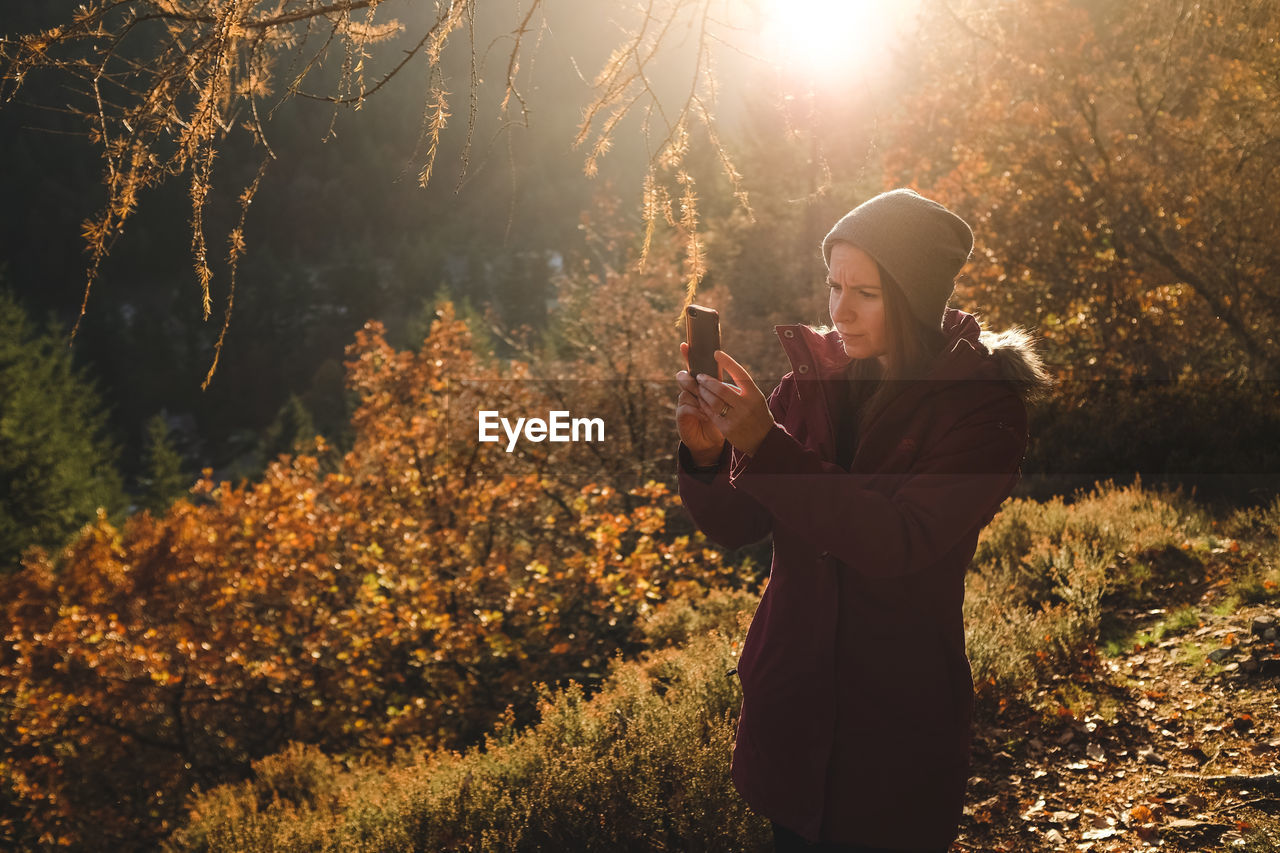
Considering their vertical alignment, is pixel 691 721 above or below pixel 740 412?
below

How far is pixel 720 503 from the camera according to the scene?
1.82 meters

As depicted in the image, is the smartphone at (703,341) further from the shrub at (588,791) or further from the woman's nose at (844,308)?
the shrub at (588,791)

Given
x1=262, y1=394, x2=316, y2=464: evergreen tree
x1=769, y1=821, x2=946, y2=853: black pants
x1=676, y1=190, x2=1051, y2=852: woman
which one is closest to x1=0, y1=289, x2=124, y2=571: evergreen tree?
x1=262, y1=394, x2=316, y2=464: evergreen tree

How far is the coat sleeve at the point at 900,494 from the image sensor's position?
1.41 m

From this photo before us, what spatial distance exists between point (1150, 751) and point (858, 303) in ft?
11.6

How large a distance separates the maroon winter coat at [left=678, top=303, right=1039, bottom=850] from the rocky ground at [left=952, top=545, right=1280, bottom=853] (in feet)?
7.17

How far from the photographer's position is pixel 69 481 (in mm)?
36094

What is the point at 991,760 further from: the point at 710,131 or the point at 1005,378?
the point at 710,131

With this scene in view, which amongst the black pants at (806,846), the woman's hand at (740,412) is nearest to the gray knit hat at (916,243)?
the woman's hand at (740,412)

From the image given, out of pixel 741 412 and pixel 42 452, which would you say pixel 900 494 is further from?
pixel 42 452

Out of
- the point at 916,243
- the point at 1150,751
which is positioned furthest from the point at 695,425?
the point at 1150,751

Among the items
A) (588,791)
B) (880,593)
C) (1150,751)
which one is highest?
(880,593)

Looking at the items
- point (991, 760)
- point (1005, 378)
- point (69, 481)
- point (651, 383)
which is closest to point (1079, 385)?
point (651, 383)

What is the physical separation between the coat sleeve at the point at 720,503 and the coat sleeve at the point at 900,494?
0.31 metres
